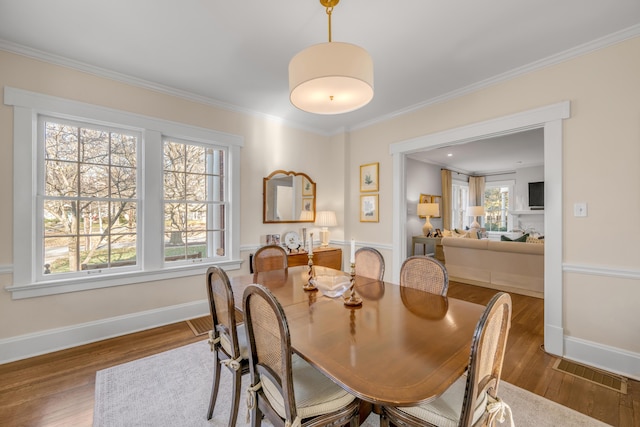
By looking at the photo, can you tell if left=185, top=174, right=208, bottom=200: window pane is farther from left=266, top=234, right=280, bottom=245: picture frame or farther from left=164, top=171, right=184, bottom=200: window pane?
left=266, top=234, right=280, bottom=245: picture frame

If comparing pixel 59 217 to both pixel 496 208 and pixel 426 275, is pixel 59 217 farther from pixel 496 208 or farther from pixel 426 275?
pixel 496 208

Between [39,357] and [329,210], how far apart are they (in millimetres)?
3674

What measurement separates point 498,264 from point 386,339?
430 cm

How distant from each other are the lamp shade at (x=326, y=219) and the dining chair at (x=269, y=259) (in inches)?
60.7

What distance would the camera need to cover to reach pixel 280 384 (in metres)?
1.13

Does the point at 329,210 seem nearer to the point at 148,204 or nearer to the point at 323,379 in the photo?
the point at 148,204

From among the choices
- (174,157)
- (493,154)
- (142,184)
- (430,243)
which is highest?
(493,154)

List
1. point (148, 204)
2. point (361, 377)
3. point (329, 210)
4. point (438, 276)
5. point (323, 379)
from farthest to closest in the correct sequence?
point (329, 210), point (148, 204), point (438, 276), point (323, 379), point (361, 377)

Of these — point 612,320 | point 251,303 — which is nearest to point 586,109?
point 612,320

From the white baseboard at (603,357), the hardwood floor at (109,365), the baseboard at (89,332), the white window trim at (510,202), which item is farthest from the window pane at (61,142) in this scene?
the white window trim at (510,202)

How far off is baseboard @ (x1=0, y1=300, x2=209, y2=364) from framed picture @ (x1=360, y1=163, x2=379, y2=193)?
2767 mm

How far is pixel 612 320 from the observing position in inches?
88.5

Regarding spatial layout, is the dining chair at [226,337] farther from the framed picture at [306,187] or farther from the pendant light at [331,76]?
the framed picture at [306,187]

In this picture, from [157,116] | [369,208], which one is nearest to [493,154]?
[369,208]
